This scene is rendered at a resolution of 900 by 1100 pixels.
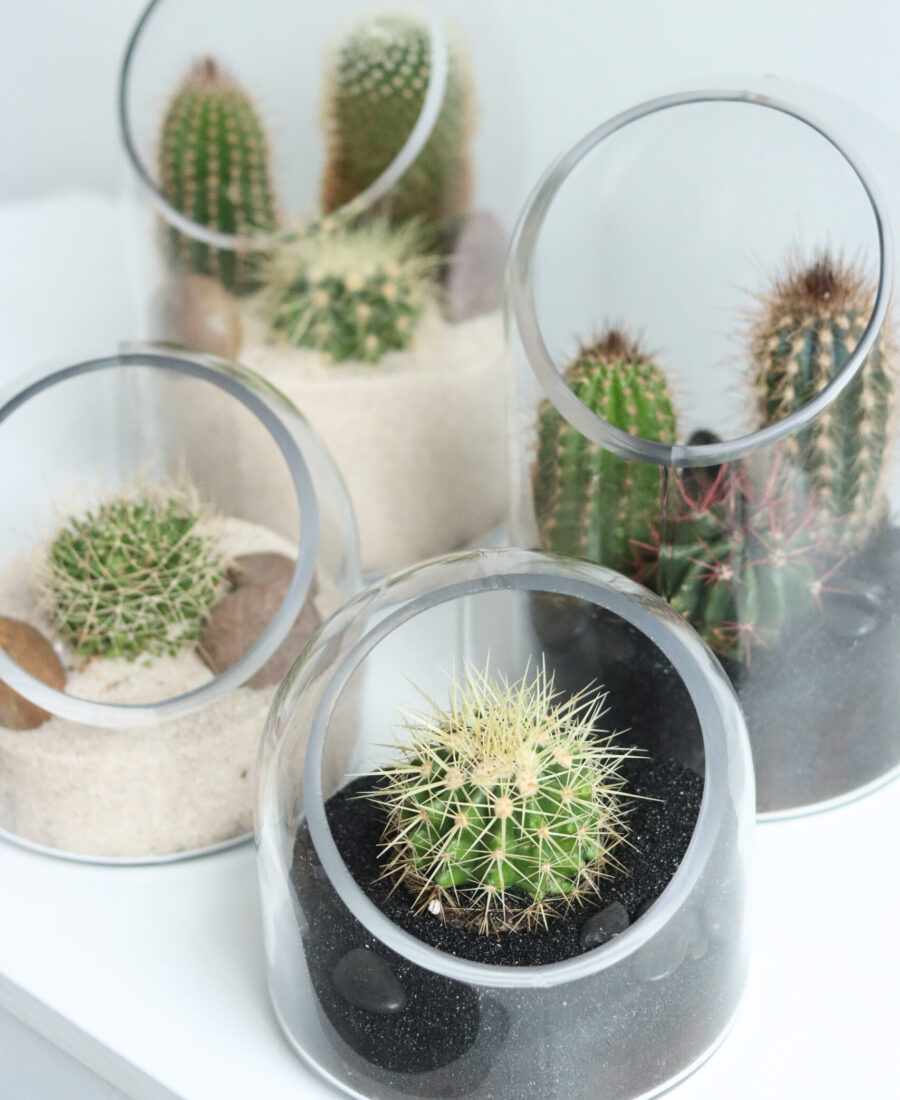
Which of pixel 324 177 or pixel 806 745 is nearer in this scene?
pixel 806 745

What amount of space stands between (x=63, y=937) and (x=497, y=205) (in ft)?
2.31

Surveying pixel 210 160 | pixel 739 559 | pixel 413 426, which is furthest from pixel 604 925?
pixel 210 160

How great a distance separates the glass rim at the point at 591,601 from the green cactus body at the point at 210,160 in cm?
53

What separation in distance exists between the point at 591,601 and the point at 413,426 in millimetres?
420

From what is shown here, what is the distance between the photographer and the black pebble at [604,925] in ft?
1.85

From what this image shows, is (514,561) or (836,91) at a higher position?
(836,91)

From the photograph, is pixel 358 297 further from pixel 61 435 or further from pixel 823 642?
pixel 823 642

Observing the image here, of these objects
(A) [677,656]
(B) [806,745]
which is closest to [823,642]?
(B) [806,745]

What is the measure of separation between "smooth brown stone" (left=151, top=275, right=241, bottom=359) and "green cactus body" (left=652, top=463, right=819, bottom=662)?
0.50 m

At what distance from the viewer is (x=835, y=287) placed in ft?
2.32

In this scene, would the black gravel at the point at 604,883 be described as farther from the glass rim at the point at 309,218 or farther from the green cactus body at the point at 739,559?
the glass rim at the point at 309,218

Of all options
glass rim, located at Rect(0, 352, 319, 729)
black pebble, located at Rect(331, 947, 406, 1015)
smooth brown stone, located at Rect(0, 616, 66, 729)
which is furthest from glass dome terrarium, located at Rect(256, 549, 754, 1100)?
smooth brown stone, located at Rect(0, 616, 66, 729)

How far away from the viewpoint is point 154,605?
2.68ft

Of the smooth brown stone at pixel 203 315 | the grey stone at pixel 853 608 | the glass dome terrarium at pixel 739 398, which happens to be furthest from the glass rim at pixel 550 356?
the smooth brown stone at pixel 203 315
